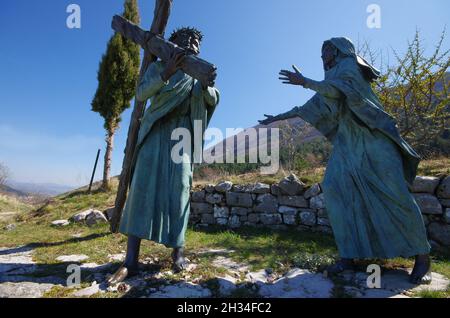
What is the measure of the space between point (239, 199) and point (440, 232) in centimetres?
361

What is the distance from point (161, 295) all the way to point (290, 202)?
412cm

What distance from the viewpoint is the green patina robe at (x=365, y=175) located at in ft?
9.55

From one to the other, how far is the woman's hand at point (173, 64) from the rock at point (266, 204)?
397 centimetres

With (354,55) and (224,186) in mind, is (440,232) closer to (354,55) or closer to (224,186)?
(354,55)

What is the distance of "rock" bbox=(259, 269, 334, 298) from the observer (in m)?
2.62

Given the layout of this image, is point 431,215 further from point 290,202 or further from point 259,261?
point 259,261

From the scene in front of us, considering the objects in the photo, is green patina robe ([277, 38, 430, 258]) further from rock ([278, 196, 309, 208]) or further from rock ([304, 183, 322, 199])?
rock ([278, 196, 309, 208])

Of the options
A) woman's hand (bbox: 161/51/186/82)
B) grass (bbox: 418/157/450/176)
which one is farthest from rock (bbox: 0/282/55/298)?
grass (bbox: 418/157/450/176)

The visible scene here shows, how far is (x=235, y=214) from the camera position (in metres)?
6.61

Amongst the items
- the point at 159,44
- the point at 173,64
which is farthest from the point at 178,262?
the point at 159,44

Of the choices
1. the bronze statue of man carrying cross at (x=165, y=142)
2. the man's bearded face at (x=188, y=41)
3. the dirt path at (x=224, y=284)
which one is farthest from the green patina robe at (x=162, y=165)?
the dirt path at (x=224, y=284)

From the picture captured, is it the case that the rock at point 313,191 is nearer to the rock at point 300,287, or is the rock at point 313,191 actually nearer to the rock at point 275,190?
the rock at point 275,190

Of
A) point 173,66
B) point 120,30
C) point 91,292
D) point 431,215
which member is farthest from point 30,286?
point 431,215

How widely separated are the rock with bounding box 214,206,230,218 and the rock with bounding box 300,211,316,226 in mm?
1634
